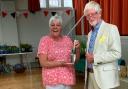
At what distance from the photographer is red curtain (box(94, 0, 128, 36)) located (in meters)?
5.64

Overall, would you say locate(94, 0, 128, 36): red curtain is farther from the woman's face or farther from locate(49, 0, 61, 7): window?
the woman's face

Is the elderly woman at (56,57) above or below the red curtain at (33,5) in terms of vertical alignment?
below

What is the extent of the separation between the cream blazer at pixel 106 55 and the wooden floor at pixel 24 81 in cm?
326

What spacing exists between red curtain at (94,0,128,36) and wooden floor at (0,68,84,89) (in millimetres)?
1517

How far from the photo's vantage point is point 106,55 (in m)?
2.15

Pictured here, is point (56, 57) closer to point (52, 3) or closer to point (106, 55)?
point (106, 55)

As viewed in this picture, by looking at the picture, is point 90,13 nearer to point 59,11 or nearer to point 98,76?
point 98,76

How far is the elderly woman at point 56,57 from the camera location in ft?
7.89

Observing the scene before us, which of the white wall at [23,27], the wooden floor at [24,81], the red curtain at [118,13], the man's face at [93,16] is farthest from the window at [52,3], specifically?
the man's face at [93,16]

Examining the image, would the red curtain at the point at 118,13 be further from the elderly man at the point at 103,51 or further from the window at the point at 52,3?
the elderly man at the point at 103,51

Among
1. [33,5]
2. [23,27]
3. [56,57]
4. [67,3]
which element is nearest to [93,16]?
[56,57]

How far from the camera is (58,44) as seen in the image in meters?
2.44

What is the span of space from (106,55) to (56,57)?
0.50 meters

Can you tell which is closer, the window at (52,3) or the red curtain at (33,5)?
the red curtain at (33,5)
